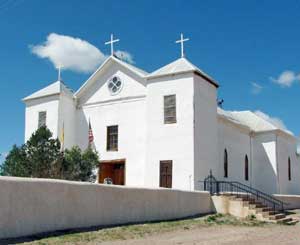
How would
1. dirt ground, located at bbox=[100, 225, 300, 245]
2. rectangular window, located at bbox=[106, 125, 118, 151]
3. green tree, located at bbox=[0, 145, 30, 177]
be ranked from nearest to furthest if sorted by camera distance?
1. dirt ground, located at bbox=[100, 225, 300, 245]
2. green tree, located at bbox=[0, 145, 30, 177]
3. rectangular window, located at bbox=[106, 125, 118, 151]

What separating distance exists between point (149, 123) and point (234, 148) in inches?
315

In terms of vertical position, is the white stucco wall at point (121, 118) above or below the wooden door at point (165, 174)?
above

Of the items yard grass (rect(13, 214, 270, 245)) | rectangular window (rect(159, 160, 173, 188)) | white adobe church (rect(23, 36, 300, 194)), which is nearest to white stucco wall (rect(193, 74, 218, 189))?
white adobe church (rect(23, 36, 300, 194))

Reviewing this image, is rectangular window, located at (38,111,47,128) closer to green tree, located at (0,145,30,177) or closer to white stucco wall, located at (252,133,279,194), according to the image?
green tree, located at (0,145,30,177)

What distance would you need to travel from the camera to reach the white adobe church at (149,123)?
25922 millimetres

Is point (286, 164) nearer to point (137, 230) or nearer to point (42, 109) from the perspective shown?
point (42, 109)

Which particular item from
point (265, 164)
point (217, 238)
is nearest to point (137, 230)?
point (217, 238)

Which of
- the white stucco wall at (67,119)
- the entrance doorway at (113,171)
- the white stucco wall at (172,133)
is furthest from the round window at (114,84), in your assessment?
the entrance doorway at (113,171)

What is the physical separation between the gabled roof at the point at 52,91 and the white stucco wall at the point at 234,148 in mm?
A: 9850

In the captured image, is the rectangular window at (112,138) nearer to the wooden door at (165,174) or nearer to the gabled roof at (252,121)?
the wooden door at (165,174)

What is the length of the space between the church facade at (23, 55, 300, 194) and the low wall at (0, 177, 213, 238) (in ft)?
16.8

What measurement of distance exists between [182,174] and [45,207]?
41.7ft

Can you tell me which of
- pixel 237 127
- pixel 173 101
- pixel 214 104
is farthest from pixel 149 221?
pixel 237 127

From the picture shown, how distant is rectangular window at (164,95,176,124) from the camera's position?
26.4 meters
